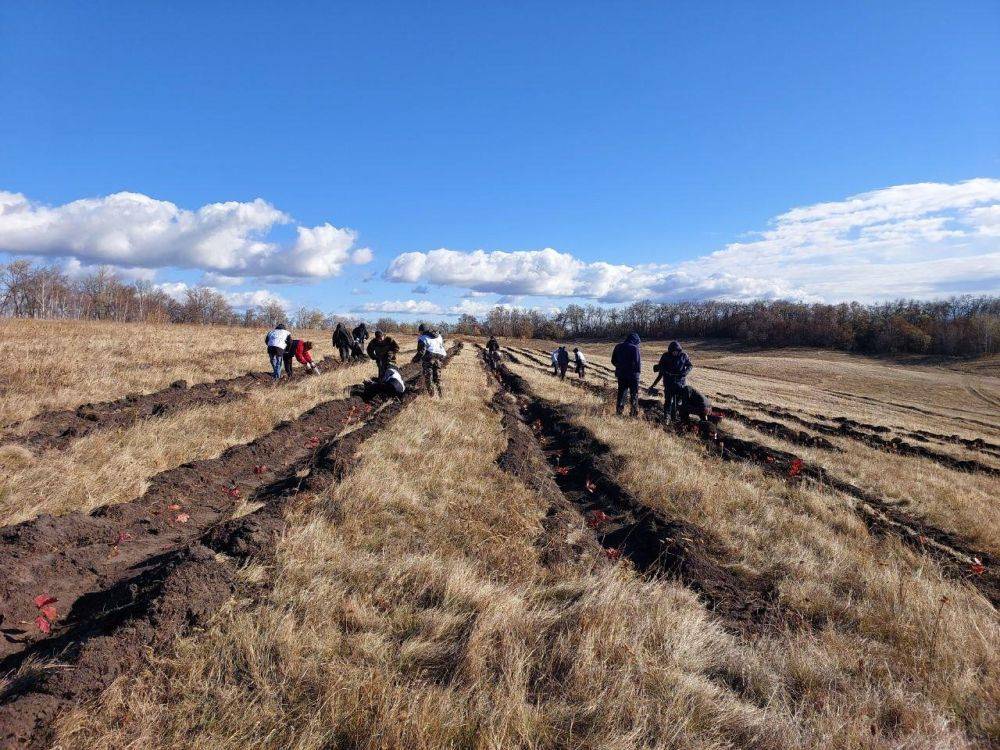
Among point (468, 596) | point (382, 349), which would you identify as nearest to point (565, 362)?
point (382, 349)

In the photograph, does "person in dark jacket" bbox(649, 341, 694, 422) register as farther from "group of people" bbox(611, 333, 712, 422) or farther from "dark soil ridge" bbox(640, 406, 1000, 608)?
"dark soil ridge" bbox(640, 406, 1000, 608)

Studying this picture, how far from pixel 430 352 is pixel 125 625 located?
11420 mm

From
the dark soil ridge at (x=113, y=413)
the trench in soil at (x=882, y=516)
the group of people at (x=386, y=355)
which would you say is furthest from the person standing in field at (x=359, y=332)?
the trench in soil at (x=882, y=516)

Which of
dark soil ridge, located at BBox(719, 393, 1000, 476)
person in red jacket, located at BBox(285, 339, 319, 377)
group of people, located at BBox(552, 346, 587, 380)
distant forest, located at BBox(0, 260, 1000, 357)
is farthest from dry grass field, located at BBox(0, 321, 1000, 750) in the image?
distant forest, located at BBox(0, 260, 1000, 357)

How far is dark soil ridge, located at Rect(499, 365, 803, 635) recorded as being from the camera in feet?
14.9

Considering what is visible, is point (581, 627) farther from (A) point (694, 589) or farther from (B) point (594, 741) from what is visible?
(A) point (694, 589)

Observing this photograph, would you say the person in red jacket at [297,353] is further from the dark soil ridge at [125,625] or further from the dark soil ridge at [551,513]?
the dark soil ridge at [125,625]

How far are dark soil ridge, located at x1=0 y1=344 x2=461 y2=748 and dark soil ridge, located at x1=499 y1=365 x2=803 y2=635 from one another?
11.8 ft

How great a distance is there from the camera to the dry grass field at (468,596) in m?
2.81

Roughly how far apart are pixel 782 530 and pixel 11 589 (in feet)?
24.4

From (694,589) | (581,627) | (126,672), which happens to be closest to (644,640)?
(581,627)

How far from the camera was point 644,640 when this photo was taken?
362 centimetres

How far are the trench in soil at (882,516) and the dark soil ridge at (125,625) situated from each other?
7075mm

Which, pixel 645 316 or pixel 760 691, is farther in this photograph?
pixel 645 316
